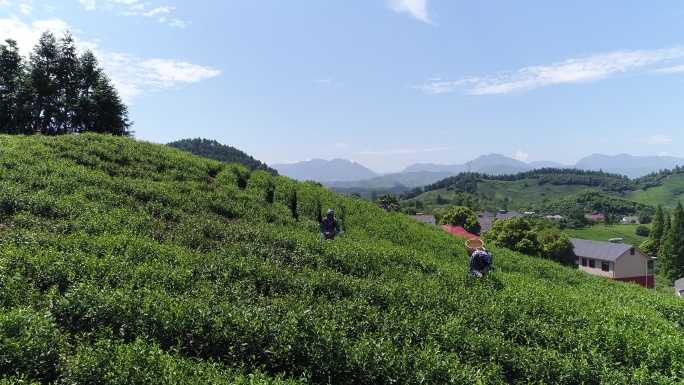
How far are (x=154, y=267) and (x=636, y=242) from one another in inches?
5019

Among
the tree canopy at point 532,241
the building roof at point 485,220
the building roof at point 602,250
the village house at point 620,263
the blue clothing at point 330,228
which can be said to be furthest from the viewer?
the building roof at point 485,220

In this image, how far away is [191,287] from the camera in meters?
8.66

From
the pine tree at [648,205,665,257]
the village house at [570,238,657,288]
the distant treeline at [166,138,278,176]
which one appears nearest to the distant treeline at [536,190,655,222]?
the pine tree at [648,205,665,257]

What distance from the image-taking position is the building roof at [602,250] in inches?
2063

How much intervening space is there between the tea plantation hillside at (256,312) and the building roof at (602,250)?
48.0 m

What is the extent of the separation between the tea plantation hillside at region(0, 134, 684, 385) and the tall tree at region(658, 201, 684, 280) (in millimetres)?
70829

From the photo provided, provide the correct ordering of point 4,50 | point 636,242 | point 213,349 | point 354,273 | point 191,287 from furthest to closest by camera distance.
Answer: point 636,242 → point 4,50 → point 354,273 → point 191,287 → point 213,349

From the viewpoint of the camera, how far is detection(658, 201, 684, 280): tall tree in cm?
6444

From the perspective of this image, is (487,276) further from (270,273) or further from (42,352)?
(42,352)

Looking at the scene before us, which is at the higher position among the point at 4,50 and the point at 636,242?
the point at 4,50

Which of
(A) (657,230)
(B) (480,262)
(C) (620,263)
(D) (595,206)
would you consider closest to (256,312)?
(B) (480,262)

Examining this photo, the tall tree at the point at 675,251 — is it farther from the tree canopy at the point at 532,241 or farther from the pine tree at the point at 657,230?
the tree canopy at the point at 532,241

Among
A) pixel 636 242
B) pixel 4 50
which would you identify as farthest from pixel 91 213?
pixel 636 242

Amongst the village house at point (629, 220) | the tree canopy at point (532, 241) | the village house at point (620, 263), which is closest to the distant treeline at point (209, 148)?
the tree canopy at point (532, 241)
